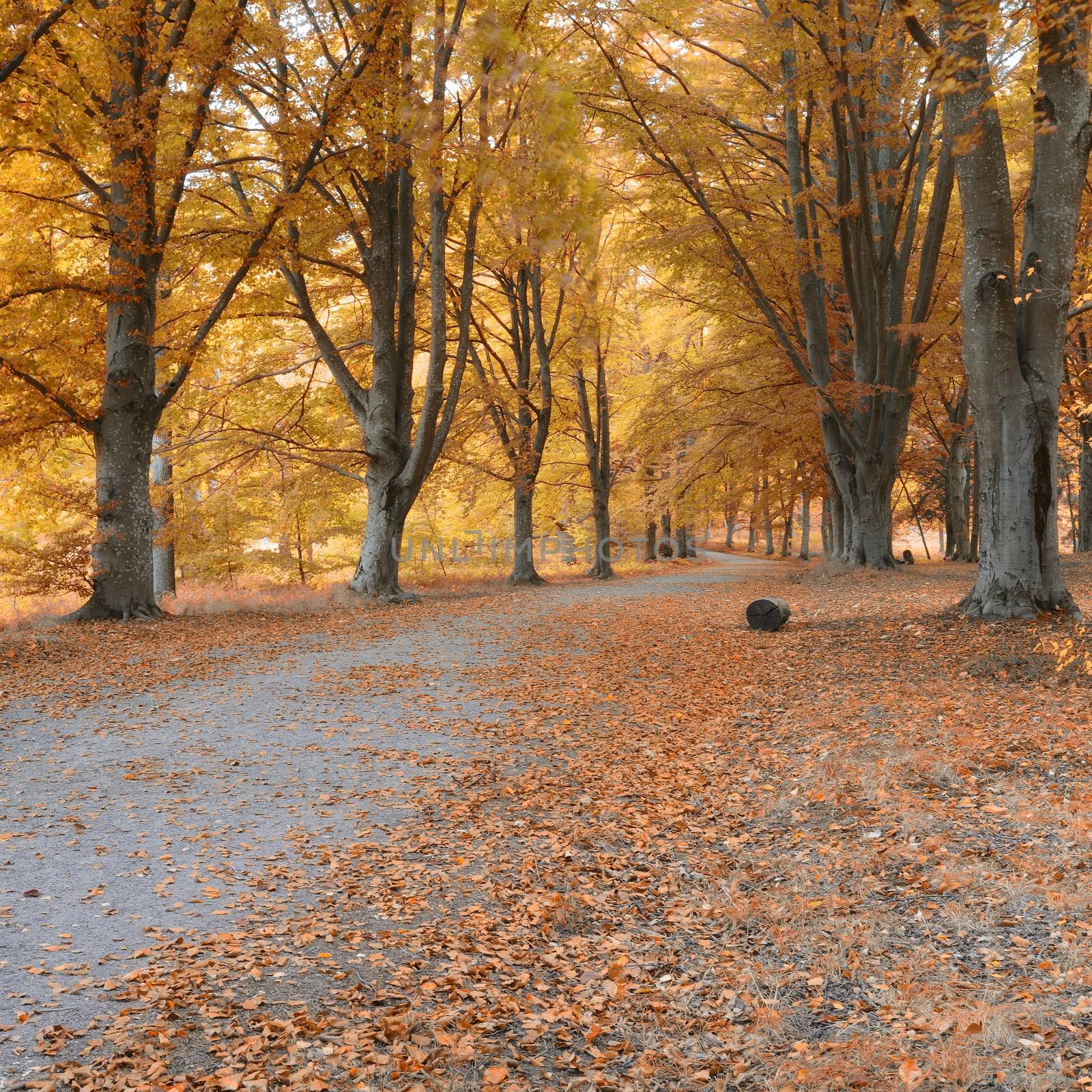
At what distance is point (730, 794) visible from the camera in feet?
17.8

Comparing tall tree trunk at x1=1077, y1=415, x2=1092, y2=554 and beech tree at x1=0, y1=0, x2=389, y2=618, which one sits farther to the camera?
tall tree trunk at x1=1077, y1=415, x2=1092, y2=554

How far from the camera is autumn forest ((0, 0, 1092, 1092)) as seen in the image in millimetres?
3199

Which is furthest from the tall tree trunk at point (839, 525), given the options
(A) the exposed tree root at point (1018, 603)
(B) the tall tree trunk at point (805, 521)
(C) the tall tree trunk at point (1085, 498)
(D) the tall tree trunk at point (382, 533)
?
(A) the exposed tree root at point (1018, 603)

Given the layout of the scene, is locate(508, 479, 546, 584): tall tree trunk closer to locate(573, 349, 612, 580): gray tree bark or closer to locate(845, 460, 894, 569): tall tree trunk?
locate(573, 349, 612, 580): gray tree bark

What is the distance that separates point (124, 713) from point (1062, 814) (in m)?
6.30


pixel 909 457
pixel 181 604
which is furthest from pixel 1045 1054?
pixel 909 457

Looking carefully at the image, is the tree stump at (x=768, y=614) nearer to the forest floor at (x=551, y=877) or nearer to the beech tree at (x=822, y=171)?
the forest floor at (x=551, y=877)

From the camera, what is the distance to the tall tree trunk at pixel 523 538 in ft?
67.4

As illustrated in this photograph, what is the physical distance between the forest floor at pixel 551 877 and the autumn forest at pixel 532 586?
0.03 meters

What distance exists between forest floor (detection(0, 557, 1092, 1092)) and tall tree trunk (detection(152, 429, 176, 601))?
7.22 meters

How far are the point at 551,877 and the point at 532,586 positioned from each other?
627 inches

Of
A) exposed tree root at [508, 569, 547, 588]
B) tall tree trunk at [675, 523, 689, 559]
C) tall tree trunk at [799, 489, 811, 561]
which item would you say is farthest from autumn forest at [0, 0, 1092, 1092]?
tall tree trunk at [675, 523, 689, 559]

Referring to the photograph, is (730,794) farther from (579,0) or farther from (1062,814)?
(579,0)

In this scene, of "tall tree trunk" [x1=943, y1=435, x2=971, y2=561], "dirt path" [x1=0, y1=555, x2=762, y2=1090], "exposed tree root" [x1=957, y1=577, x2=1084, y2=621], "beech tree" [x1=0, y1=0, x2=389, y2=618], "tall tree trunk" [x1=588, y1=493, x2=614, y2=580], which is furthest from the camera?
"tall tree trunk" [x1=943, y1=435, x2=971, y2=561]
